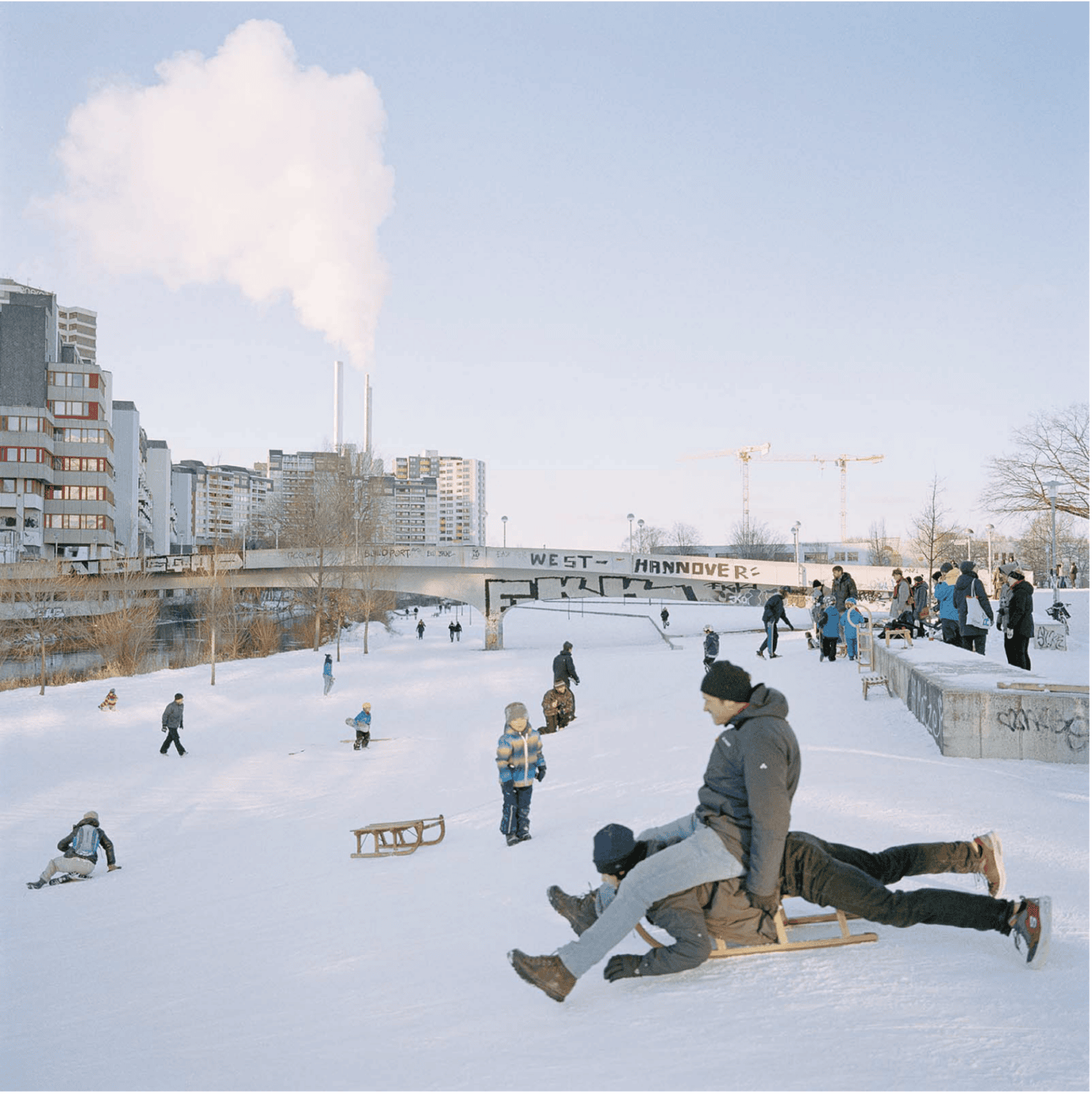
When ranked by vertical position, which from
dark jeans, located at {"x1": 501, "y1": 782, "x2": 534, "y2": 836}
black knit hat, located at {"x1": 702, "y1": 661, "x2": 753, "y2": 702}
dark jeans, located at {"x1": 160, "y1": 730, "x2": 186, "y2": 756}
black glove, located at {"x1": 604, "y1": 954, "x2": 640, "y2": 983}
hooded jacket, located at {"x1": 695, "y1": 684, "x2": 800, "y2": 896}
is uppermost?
black knit hat, located at {"x1": 702, "y1": 661, "x2": 753, "y2": 702}

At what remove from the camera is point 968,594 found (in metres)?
14.6

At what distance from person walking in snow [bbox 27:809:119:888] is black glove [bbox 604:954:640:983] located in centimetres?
989

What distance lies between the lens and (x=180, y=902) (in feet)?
28.9

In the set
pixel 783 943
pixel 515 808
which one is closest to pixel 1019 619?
pixel 515 808

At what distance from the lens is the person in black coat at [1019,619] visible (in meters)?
12.9

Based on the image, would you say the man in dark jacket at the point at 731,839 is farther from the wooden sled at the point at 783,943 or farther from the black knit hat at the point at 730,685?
the wooden sled at the point at 783,943

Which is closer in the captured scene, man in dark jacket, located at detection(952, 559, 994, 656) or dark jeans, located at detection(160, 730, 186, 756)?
man in dark jacket, located at detection(952, 559, 994, 656)

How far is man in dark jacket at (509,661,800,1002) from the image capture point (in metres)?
4.03

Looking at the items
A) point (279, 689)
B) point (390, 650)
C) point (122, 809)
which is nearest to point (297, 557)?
point (390, 650)

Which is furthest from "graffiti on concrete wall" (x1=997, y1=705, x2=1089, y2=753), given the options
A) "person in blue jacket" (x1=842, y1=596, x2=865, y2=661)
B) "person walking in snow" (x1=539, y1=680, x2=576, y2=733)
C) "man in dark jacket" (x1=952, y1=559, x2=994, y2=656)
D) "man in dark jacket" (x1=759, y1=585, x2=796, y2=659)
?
"man in dark jacket" (x1=759, y1=585, x2=796, y2=659)

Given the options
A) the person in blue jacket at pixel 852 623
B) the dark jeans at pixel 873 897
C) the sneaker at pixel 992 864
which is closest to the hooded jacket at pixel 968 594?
the person in blue jacket at pixel 852 623

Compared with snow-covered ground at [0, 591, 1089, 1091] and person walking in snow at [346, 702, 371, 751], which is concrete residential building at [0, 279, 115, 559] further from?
snow-covered ground at [0, 591, 1089, 1091]

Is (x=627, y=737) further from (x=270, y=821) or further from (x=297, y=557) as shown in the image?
(x=297, y=557)

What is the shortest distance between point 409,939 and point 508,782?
345cm
